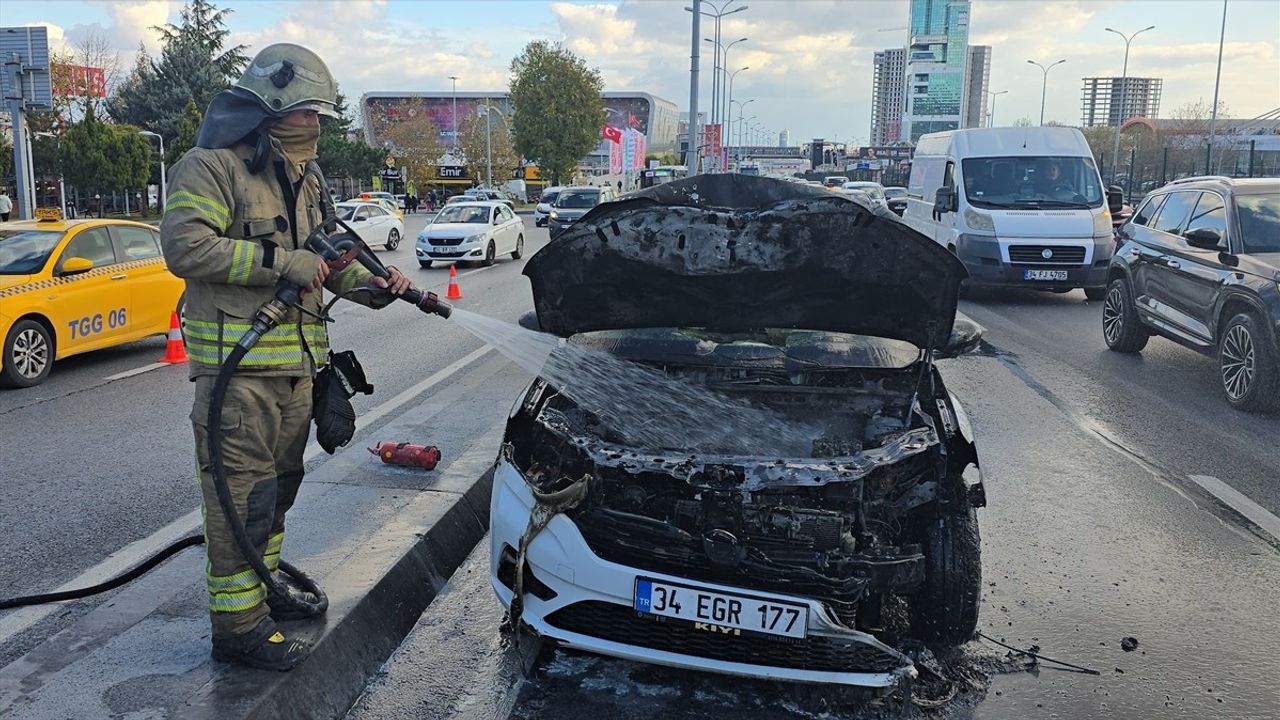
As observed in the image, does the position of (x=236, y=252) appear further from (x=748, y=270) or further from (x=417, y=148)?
(x=417, y=148)

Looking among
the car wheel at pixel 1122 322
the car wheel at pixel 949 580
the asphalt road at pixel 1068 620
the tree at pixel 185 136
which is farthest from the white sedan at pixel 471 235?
the tree at pixel 185 136

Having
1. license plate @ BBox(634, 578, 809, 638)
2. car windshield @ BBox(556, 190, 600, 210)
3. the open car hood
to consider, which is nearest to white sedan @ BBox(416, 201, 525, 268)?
car windshield @ BBox(556, 190, 600, 210)

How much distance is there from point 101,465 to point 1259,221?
9.37m

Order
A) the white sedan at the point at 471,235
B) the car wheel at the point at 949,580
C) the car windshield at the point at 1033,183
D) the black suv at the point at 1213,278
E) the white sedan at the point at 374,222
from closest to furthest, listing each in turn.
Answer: the car wheel at the point at 949,580 → the black suv at the point at 1213,278 → the car windshield at the point at 1033,183 → the white sedan at the point at 471,235 → the white sedan at the point at 374,222

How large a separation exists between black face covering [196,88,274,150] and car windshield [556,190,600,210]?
26.8 meters

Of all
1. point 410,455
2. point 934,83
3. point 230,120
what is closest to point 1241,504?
point 410,455

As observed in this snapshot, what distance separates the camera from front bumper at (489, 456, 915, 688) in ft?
10.2

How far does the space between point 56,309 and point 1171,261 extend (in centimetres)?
1064

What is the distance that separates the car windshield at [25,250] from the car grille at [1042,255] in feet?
39.6

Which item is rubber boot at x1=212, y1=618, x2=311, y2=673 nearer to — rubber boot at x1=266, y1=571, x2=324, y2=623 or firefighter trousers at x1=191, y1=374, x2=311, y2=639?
firefighter trousers at x1=191, y1=374, x2=311, y2=639

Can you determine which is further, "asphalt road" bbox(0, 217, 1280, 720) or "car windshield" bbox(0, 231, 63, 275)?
"car windshield" bbox(0, 231, 63, 275)

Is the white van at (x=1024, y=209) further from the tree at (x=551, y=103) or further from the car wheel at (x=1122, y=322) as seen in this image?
the tree at (x=551, y=103)

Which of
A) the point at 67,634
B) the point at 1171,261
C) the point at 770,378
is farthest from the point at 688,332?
the point at 1171,261

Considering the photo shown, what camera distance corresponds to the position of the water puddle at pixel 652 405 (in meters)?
3.88
